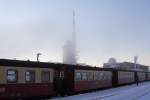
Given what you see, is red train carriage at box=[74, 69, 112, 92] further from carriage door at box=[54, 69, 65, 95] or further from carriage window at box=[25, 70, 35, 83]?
carriage window at box=[25, 70, 35, 83]

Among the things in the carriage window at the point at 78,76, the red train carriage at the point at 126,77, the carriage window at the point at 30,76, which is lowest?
the red train carriage at the point at 126,77

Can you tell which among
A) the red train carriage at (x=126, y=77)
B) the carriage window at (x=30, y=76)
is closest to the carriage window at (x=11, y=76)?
the carriage window at (x=30, y=76)

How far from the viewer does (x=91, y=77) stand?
4191 cm

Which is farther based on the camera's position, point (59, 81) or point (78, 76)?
point (78, 76)

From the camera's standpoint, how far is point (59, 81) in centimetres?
3244

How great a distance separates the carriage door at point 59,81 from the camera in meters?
31.7

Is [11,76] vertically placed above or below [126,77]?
above

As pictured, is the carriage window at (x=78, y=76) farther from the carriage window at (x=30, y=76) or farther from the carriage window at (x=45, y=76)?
the carriage window at (x=30, y=76)

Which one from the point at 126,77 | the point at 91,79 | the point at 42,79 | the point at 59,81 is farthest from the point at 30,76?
the point at 126,77

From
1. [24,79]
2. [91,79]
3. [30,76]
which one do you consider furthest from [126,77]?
[24,79]

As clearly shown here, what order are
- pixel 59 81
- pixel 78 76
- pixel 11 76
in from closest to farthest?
pixel 11 76
pixel 59 81
pixel 78 76

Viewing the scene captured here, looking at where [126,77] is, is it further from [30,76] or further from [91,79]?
[30,76]

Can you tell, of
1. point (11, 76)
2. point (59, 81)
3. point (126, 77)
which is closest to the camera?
point (11, 76)

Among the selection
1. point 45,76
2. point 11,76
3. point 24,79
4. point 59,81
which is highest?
point 11,76
